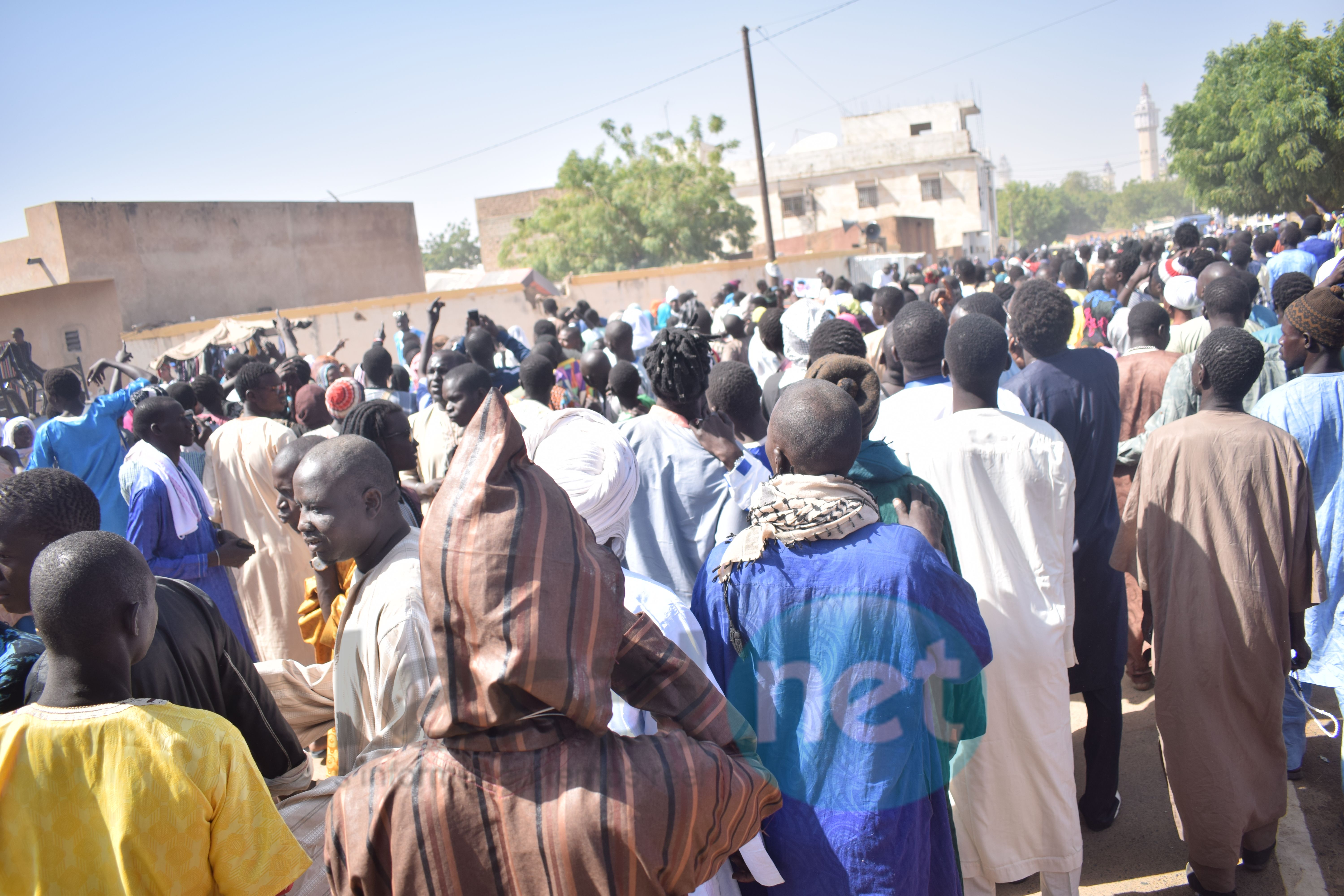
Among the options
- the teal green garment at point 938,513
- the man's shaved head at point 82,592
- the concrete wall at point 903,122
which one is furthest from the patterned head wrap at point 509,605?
the concrete wall at point 903,122

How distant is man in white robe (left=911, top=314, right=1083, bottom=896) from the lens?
2.77 m

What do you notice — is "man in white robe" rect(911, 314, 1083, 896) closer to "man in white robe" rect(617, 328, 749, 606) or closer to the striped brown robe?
"man in white robe" rect(617, 328, 749, 606)

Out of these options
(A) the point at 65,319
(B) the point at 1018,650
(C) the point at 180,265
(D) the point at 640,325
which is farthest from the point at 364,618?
A: (C) the point at 180,265

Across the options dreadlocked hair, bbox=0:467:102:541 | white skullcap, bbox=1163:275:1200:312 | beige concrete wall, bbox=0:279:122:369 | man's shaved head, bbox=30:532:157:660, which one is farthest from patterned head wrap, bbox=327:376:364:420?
beige concrete wall, bbox=0:279:122:369

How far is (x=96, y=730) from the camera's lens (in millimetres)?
1677

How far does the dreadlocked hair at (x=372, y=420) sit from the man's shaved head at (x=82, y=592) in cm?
160

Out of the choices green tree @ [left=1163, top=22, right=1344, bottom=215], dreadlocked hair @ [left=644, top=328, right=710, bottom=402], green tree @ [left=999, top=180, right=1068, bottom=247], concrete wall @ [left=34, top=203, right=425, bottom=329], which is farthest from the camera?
green tree @ [left=999, top=180, right=1068, bottom=247]

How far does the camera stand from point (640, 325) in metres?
12.1

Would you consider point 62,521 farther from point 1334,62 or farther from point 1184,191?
point 1184,191

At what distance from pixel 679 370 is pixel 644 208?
101 feet

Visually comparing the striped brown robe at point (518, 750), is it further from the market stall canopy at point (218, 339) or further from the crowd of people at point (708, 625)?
the market stall canopy at point (218, 339)

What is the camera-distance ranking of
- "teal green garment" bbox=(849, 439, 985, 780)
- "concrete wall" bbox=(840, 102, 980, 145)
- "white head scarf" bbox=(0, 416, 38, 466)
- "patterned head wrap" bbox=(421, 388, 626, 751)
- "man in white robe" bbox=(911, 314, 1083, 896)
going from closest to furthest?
"patterned head wrap" bbox=(421, 388, 626, 751)
"teal green garment" bbox=(849, 439, 985, 780)
"man in white robe" bbox=(911, 314, 1083, 896)
"white head scarf" bbox=(0, 416, 38, 466)
"concrete wall" bbox=(840, 102, 980, 145)

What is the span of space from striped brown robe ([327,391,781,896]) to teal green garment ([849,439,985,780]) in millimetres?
1105

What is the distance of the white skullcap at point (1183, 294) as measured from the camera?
6.09 meters
